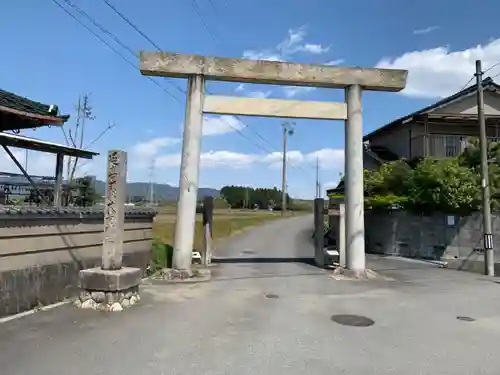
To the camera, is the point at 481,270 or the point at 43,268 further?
the point at 481,270

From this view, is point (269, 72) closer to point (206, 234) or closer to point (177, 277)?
point (206, 234)

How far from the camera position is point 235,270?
14.2 meters

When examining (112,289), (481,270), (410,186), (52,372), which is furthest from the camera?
(410,186)

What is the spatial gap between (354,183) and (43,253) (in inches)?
340

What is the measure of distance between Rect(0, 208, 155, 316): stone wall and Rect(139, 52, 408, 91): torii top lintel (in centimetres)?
481

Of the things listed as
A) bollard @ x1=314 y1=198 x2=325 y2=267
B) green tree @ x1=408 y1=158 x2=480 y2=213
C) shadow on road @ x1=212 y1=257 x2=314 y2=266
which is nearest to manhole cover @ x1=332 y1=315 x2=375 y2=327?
bollard @ x1=314 y1=198 x2=325 y2=267

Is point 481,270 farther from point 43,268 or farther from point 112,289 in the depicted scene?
point 43,268

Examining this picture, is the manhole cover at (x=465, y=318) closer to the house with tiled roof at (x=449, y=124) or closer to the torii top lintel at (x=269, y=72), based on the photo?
the torii top lintel at (x=269, y=72)

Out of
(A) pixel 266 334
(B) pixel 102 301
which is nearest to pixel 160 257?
(B) pixel 102 301

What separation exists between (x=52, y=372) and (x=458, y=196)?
15.5 metres

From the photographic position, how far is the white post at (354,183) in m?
13.0

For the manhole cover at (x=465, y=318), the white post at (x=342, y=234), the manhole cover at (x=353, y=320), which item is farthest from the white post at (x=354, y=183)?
the manhole cover at (x=353, y=320)

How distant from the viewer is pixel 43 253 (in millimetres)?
8055

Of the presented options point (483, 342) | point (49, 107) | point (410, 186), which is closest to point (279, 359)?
point (483, 342)
